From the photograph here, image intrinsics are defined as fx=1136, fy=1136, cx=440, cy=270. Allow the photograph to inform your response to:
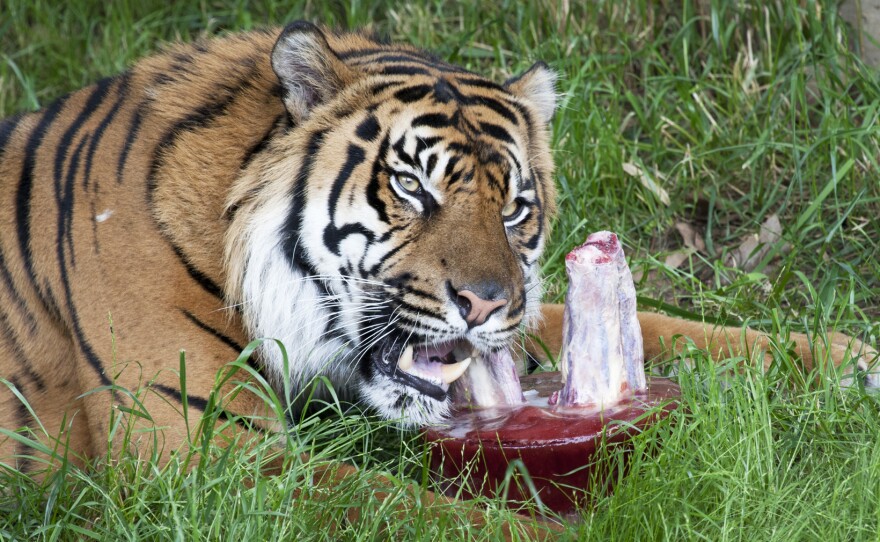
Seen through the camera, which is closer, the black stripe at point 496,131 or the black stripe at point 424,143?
the black stripe at point 424,143

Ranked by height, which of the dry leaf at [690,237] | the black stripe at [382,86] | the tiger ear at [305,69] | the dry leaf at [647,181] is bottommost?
the dry leaf at [690,237]

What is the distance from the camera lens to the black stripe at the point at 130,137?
2.82 meters

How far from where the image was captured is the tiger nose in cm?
256

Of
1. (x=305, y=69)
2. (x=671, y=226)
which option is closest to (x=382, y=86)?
(x=305, y=69)

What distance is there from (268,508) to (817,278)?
2.31 meters

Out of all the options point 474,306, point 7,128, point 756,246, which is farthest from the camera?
point 756,246

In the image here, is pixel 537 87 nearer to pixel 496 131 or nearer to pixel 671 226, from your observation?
pixel 496 131

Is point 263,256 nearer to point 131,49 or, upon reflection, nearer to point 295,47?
point 295,47

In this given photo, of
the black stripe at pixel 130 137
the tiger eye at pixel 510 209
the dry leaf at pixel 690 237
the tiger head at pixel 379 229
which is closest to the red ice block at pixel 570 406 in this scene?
→ the tiger head at pixel 379 229

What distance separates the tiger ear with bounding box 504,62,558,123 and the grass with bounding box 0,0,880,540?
497mm

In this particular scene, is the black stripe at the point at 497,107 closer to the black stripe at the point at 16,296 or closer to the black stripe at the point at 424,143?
the black stripe at the point at 424,143

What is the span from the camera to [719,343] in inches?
125

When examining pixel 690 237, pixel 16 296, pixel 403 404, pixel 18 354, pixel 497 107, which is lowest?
pixel 690 237

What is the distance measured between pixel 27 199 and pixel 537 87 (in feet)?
4.52
